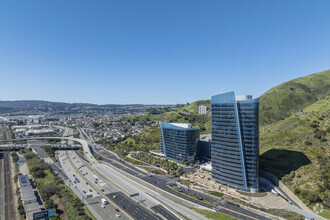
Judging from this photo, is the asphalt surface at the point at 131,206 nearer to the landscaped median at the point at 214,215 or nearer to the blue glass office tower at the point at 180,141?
the landscaped median at the point at 214,215

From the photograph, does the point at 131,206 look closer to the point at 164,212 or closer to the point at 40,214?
the point at 164,212

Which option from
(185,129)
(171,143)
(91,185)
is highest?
(185,129)

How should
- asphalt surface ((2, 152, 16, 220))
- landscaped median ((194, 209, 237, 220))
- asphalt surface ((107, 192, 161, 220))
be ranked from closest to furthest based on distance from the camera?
landscaped median ((194, 209, 237, 220)), asphalt surface ((107, 192, 161, 220)), asphalt surface ((2, 152, 16, 220))

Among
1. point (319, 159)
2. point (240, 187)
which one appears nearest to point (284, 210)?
point (240, 187)

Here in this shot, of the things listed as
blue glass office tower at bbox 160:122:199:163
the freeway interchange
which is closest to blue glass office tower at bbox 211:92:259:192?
the freeway interchange

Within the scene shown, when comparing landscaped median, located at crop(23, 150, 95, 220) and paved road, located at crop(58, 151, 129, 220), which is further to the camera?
paved road, located at crop(58, 151, 129, 220)

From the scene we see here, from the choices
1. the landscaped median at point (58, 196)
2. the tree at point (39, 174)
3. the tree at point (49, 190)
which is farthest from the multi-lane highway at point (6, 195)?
the tree at point (49, 190)

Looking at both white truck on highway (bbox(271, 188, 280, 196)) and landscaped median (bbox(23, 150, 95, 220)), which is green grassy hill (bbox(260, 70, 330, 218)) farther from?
landscaped median (bbox(23, 150, 95, 220))

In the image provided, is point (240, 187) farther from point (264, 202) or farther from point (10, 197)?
point (10, 197)
